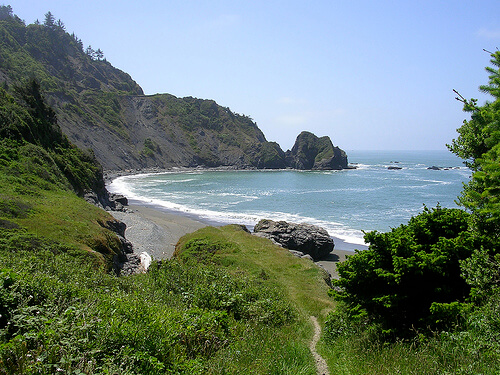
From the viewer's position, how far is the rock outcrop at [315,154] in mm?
150375

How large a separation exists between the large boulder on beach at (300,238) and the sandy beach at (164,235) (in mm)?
1009

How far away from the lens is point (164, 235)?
34594 mm

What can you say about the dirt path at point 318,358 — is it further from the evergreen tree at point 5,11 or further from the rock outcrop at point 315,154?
the evergreen tree at point 5,11

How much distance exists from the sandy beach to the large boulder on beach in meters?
1.01

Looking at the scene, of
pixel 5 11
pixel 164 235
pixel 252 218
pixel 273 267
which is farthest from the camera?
pixel 5 11

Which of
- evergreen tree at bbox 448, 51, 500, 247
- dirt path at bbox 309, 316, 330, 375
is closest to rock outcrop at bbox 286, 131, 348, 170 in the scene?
dirt path at bbox 309, 316, 330, 375

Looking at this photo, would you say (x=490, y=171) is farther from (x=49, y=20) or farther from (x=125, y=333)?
(x=49, y=20)

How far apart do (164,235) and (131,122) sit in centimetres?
13843

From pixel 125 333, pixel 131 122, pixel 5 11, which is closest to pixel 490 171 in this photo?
pixel 125 333

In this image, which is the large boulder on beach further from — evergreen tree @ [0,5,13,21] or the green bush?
evergreen tree @ [0,5,13,21]

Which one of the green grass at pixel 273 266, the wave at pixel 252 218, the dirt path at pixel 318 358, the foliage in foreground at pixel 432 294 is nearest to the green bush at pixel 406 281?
the foliage in foreground at pixel 432 294

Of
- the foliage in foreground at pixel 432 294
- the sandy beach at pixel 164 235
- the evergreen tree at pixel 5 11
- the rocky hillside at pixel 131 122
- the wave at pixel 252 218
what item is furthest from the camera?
the evergreen tree at pixel 5 11

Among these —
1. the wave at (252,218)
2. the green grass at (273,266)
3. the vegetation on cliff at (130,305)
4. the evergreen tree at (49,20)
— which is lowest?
the wave at (252,218)

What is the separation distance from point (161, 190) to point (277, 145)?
10212cm
